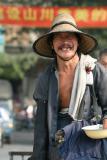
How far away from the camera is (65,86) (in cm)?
420

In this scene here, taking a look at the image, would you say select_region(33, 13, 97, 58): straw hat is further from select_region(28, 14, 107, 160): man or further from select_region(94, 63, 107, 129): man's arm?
select_region(94, 63, 107, 129): man's arm

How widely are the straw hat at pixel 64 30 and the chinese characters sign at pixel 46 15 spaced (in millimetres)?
17822

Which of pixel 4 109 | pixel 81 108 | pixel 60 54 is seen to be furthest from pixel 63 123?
pixel 4 109

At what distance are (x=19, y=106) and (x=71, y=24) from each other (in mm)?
31248

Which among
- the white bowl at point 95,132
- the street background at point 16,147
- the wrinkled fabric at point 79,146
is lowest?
the street background at point 16,147

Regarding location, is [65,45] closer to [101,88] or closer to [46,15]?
[101,88]

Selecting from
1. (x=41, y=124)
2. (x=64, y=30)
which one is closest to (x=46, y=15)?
(x=41, y=124)

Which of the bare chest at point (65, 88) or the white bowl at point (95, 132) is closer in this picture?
the white bowl at point (95, 132)

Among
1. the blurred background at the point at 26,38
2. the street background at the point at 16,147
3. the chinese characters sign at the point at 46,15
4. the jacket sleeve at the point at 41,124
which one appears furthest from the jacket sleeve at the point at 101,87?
the chinese characters sign at the point at 46,15

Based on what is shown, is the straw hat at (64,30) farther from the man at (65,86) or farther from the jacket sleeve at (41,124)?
the jacket sleeve at (41,124)

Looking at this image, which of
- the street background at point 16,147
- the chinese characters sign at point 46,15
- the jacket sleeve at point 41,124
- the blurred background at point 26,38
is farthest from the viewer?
the chinese characters sign at point 46,15

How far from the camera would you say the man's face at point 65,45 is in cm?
414

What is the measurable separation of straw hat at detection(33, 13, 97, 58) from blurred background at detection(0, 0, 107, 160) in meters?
9.14

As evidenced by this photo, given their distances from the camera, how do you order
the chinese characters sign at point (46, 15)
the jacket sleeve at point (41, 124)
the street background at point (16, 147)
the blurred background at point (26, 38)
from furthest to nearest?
the chinese characters sign at point (46, 15) < the blurred background at point (26, 38) < the street background at point (16, 147) < the jacket sleeve at point (41, 124)
